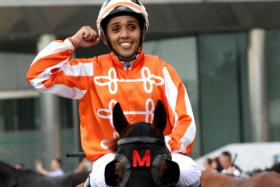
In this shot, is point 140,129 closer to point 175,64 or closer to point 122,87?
point 122,87

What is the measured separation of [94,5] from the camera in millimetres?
23969

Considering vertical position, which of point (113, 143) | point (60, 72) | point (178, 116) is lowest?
point (113, 143)

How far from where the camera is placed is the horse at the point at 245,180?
25.1 ft

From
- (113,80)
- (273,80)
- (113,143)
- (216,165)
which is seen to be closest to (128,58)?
(113,80)

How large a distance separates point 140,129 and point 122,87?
632mm

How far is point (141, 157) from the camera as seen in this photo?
→ 3.90 meters

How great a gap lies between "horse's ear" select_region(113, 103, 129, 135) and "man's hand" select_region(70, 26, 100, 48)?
74cm

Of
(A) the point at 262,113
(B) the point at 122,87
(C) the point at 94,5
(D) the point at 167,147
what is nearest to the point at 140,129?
(D) the point at 167,147

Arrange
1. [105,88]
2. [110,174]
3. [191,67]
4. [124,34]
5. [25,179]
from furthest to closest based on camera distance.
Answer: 1. [191,67]
2. [25,179]
3. [105,88]
4. [124,34]
5. [110,174]

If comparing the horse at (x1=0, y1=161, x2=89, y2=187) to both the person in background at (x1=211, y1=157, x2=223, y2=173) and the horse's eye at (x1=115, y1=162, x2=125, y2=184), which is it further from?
the person in background at (x1=211, y1=157, x2=223, y2=173)

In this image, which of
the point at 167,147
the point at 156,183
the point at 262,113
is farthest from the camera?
the point at 262,113

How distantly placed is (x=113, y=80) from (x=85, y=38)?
11.4 inches

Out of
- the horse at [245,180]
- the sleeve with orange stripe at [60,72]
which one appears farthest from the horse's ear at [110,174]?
the horse at [245,180]

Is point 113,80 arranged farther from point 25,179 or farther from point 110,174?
point 25,179
